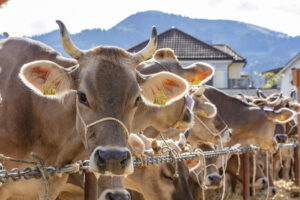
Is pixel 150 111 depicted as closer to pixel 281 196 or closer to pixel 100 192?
pixel 100 192

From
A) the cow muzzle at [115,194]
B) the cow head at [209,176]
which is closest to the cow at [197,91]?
the cow head at [209,176]

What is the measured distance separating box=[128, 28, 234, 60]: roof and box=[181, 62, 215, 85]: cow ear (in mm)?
26073

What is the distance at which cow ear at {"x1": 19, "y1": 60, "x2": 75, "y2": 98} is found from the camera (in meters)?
3.61

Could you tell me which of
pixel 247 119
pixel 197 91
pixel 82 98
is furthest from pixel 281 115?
pixel 82 98

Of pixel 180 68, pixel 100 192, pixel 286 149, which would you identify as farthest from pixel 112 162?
pixel 286 149

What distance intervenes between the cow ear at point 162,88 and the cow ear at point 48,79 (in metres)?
0.67

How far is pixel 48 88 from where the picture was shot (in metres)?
3.68

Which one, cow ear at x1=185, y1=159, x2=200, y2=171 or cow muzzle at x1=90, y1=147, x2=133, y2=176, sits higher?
cow muzzle at x1=90, y1=147, x2=133, y2=176

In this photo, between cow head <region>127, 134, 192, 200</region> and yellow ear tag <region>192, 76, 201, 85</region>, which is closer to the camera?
cow head <region>127, 134, 192, 200</region>

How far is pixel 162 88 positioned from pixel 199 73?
6.37 feet

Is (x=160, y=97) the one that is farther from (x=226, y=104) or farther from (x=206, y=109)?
(x=226, y=104)

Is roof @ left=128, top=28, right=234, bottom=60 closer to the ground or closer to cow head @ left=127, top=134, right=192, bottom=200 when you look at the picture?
the ground

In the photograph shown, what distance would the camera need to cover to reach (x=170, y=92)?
164 inches

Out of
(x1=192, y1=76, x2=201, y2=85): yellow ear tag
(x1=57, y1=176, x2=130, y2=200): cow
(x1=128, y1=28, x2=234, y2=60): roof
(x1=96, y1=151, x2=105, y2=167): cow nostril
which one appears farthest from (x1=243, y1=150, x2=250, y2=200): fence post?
(x1=128, y1=28, x2=234, y2=60): roof
